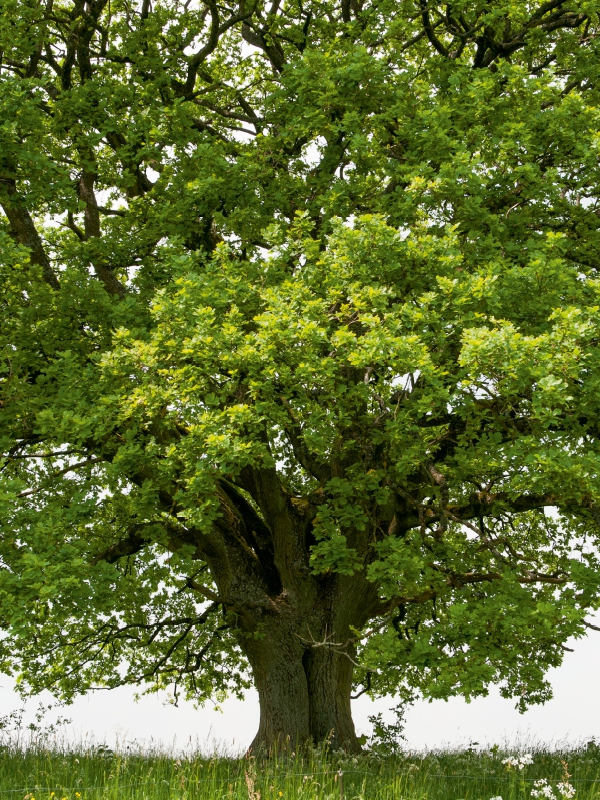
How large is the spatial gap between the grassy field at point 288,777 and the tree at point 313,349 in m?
1.45

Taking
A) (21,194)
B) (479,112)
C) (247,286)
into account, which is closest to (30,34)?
(21,194)

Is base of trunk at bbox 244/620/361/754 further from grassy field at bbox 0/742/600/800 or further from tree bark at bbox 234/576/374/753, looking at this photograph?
grassy field at bbox 0/742/600/800

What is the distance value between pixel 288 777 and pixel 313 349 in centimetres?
550

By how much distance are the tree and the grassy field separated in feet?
4.75

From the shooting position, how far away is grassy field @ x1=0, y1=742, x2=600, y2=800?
10719mm

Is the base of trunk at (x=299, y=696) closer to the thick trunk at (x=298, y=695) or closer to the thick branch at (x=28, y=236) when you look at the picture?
the thick trunk at (x=298, y=695)

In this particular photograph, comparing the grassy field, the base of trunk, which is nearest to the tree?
the base of trunk

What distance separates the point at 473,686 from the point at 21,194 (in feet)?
34.7

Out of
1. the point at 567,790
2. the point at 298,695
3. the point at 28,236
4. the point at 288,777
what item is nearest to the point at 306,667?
the point at 298,695

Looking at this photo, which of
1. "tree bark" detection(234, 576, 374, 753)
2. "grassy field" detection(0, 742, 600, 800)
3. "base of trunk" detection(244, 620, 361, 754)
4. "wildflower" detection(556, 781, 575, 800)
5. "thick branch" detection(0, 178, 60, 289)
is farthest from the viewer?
"thick branch" detection(0, 178, 60, 289)

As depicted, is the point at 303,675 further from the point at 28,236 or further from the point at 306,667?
the point at 28,236

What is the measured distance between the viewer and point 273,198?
1487cm

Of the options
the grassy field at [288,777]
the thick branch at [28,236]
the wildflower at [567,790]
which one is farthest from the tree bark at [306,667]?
the thick branch at [28,236]

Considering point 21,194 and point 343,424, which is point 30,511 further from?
point 21,194
